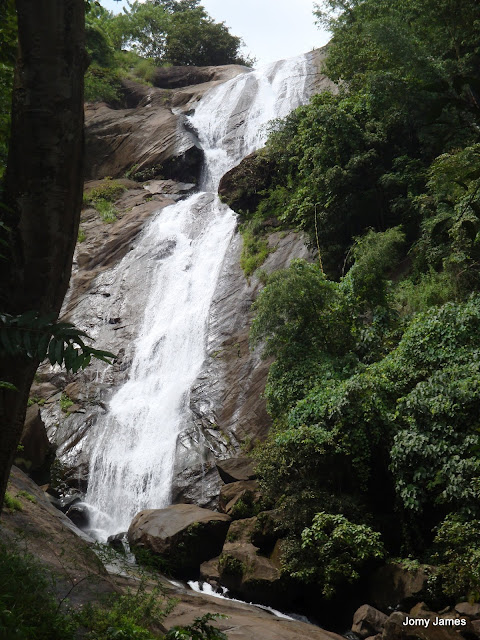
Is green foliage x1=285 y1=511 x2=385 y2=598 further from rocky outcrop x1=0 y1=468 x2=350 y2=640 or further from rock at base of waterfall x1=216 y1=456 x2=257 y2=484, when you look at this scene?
rock at base of waterfall x1=216 y1=456 x2=257 y2=484

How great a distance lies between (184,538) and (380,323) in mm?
5550

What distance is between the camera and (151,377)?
17234 mm

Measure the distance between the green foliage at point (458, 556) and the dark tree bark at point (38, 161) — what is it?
6.54 m

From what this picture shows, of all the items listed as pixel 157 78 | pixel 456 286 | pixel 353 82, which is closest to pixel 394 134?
pixel 353 82

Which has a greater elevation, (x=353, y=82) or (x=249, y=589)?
(x=353, y=82)

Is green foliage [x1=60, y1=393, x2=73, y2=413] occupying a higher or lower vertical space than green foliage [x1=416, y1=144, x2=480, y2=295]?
lower

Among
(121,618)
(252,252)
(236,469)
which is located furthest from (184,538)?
(252,252)

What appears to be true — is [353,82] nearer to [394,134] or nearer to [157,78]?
[394,134]

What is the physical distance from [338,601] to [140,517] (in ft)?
15.4

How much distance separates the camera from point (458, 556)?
24.8 ft

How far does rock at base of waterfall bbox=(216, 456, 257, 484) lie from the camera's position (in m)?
11.9

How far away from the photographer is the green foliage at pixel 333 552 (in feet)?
27.3

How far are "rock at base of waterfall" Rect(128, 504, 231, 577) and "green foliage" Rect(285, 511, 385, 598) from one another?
2.25 meters

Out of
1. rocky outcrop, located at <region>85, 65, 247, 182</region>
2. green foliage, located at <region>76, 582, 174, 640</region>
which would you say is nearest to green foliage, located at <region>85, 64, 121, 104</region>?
rocky outcrop, located at <region>85, 65, 247, 182</region>
